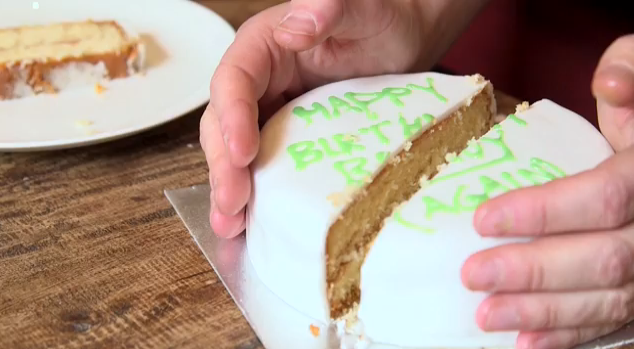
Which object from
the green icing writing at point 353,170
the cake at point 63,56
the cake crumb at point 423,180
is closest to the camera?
the green icing writing at point 353,170

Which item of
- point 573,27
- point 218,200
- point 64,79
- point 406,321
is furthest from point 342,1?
point 573,27

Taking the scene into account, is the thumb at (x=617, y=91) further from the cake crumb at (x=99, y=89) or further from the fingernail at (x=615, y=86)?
the cake crumb at (x=99, y=89)

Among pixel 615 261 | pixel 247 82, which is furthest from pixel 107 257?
pixel 615 261

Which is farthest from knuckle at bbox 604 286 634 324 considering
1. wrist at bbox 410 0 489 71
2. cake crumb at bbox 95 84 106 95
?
cake crumb at bbox 95 84 106 95

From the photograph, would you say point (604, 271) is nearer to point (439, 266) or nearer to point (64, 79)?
point (439, 266)

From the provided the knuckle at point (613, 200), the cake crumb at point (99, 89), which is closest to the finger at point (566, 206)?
the knuckle at point (613, 200)
